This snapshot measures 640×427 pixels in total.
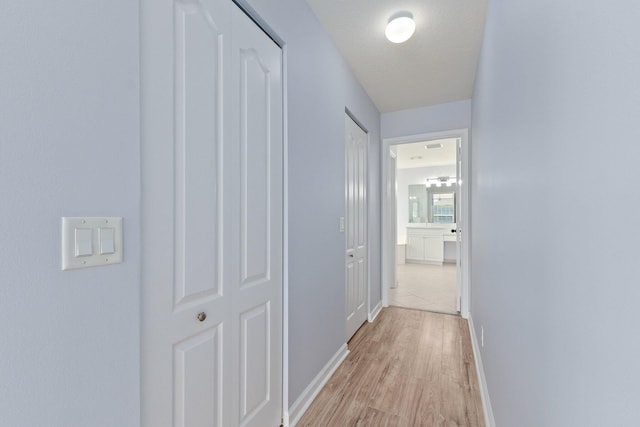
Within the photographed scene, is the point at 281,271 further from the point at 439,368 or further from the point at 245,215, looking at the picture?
the point at 439,368

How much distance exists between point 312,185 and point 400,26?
1.24 meters

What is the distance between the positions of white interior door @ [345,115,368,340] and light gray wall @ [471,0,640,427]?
161 cm

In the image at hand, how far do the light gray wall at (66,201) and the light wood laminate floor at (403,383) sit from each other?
1357 mm

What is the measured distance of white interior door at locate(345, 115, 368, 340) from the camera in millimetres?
2701

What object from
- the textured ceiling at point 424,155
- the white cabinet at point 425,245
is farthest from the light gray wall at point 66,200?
the white cabinet at point 425,245

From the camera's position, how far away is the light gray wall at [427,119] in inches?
133

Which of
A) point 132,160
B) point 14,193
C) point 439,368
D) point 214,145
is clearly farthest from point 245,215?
point 439,368

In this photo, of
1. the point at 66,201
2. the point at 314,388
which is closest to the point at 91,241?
the point at 66,201

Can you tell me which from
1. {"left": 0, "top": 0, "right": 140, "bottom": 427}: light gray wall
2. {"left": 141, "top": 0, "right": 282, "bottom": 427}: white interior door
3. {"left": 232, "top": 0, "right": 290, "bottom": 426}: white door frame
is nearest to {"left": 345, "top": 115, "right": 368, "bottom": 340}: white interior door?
{"left": 232, "top": 0, "right": 290, "bottom": 426}: white door frame

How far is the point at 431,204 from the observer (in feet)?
24.7

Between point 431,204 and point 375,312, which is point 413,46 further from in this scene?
point 431,204

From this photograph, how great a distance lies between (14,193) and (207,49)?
2.65ft

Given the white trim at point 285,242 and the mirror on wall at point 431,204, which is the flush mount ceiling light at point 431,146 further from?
the white trim at point 285,242

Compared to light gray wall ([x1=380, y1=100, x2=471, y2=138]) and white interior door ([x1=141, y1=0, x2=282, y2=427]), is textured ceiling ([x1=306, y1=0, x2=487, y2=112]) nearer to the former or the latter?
light gray wall ([x1=380, y1=100, x2=471, y2=138])
